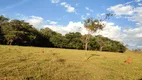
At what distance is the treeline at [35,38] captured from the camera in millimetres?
54378

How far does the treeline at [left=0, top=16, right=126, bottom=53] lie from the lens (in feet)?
178

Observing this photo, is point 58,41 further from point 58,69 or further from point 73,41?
point 58,69

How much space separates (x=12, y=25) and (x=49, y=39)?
1761 centimetres

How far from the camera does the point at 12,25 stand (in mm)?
55531

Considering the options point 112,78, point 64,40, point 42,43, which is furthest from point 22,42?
point 112,78

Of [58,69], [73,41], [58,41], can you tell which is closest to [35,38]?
[58,41]

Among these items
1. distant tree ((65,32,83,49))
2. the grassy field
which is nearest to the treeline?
distant tree ((65,32,83,49))

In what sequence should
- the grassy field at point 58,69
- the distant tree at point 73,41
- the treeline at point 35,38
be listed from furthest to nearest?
the distant tree at point 73,41 → the treeline at point 35,38 → the grassy field at point 58,69

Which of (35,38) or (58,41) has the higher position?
(35,38)

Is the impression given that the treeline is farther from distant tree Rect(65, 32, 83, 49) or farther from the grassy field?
the grassy field

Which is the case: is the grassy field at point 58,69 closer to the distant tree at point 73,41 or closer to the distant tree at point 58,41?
the distant tree at point 58,41

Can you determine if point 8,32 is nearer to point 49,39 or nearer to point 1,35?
point 1,35

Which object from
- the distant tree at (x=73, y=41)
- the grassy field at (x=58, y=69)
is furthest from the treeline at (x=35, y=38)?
the grassy field at (x=58, y=69)

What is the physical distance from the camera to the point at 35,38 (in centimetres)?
6147
